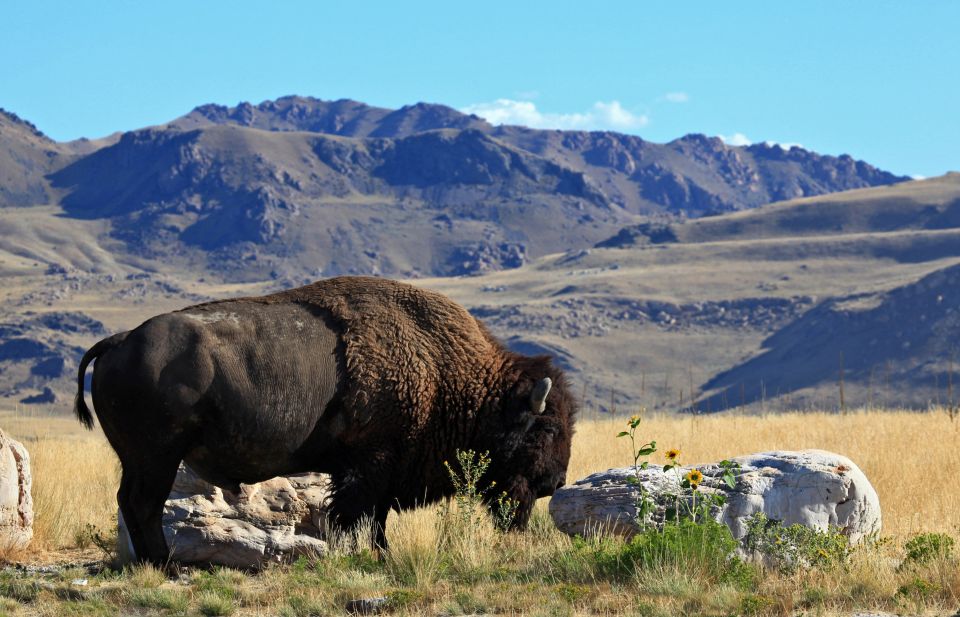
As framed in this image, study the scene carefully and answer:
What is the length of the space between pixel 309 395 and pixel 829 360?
465ft

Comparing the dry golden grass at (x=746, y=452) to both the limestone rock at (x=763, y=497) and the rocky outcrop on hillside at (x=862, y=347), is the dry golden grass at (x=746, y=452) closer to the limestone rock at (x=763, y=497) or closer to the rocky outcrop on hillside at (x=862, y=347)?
the limestone rock at (x=763, y=497)

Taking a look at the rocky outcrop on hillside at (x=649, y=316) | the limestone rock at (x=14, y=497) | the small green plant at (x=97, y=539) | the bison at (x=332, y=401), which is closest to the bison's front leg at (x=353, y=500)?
the bison at (x=332, y=401)

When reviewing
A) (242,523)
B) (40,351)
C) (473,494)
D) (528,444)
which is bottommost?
(40,351)

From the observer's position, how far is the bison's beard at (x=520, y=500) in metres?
10.0

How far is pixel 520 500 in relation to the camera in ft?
32.8

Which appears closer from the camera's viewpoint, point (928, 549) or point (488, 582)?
point (488, 582)

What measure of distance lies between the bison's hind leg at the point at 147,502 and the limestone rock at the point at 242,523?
306 mm

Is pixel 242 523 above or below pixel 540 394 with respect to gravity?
below

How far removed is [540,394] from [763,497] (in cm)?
194

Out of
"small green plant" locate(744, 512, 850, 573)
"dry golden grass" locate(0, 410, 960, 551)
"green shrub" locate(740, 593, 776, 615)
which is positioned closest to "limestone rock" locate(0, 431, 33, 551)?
"dry golden grass" locate(0, 410, 960, 551)

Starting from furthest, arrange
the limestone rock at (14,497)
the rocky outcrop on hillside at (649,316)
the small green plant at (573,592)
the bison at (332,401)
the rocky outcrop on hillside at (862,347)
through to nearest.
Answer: the rocky outcrop on hillside at (649,316)
the rocky outcrop on hillside at (862,347)
the limestone rock at (14,497)
the bison at (332,401)
the small green plant at (573,592)

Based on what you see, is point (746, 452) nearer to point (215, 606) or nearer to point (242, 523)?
point (242, 523)

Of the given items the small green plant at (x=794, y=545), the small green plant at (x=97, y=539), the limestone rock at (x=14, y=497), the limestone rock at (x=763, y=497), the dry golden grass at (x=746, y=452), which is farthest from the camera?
the dry golden grass at (x=746, y=452)

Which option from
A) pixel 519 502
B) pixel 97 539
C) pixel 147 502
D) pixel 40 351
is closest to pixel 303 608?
pixel 147 502
